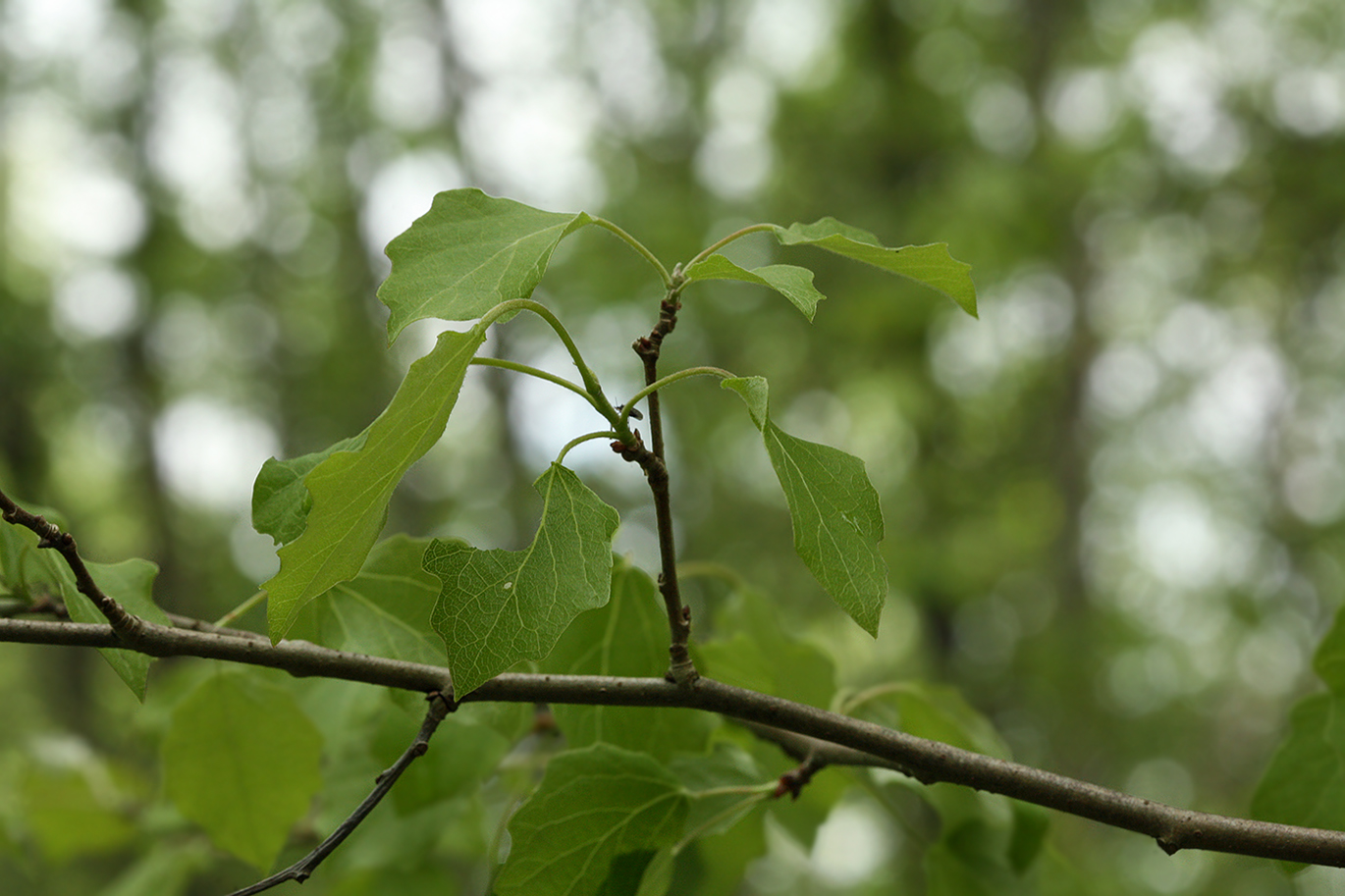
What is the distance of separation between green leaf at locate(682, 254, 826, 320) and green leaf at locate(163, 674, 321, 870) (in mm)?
650

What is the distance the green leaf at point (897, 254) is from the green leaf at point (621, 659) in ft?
1.31

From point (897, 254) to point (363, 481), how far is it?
445mm

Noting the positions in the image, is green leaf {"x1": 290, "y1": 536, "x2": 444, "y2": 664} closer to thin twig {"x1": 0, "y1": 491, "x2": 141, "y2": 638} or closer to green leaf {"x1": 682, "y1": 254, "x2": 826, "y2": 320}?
thin twig {"x1": 0, "y1": 491, "x2": 141, "y2": 638}

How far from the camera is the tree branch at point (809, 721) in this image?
732 millimetres

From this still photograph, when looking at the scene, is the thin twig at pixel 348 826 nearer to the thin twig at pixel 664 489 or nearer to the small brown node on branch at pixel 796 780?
the thin twig at pixel 664 489

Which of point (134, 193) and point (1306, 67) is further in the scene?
point (134, 193)

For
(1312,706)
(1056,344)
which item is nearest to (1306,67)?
(1056,344)

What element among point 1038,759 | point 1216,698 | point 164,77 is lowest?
point 1216,698

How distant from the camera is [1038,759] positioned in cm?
588

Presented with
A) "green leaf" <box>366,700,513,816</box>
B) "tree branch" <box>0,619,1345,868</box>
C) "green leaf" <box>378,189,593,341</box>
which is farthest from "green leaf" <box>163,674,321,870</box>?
"green leaf" <box>378,189,593,341</box>

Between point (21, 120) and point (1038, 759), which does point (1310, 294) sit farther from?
point (21, 120)

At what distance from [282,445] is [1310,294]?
8.84 metres

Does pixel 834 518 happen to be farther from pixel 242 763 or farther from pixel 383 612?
pixel 242 763

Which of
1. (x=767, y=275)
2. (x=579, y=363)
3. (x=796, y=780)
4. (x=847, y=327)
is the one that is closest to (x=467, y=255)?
(x=579, y=363)
